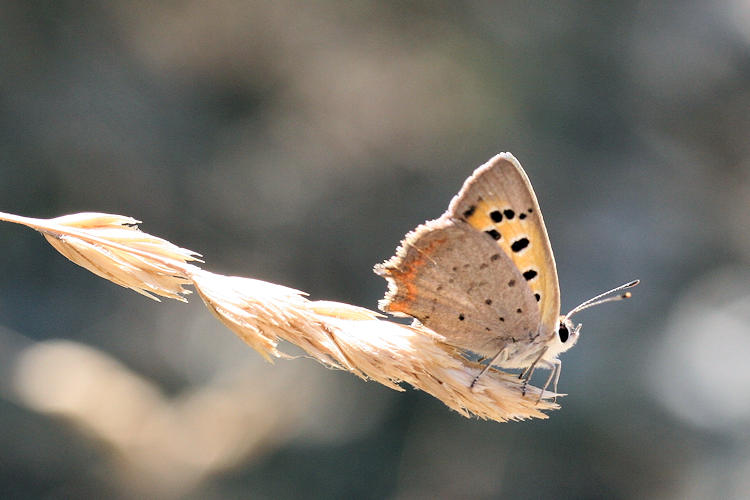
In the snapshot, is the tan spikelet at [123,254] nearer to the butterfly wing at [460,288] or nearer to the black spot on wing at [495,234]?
the butterfly wing at [460,288]

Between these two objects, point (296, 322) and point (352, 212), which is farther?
point (352, 212)

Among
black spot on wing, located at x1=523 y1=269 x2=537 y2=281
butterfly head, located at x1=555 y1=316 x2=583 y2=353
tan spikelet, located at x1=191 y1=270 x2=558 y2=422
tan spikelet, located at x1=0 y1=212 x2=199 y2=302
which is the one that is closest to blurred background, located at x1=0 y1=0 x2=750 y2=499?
butterfly head, located at x1=555 y1=316 x2=583 y2=353

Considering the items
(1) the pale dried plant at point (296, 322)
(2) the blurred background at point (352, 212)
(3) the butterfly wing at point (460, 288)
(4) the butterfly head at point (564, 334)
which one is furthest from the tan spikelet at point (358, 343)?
(2) the blurred background at point (352, 212)

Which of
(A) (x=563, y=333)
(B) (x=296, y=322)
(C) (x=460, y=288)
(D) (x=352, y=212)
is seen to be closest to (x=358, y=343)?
(B) (x=296, y=322)

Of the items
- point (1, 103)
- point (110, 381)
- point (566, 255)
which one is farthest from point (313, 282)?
point (1, 103)

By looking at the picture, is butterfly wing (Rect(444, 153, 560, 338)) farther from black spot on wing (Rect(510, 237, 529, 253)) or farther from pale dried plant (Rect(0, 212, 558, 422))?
pale dried plant (Rect(0, 212, 558, 422))

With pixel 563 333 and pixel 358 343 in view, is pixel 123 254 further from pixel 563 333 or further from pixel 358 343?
pixel 563 333
